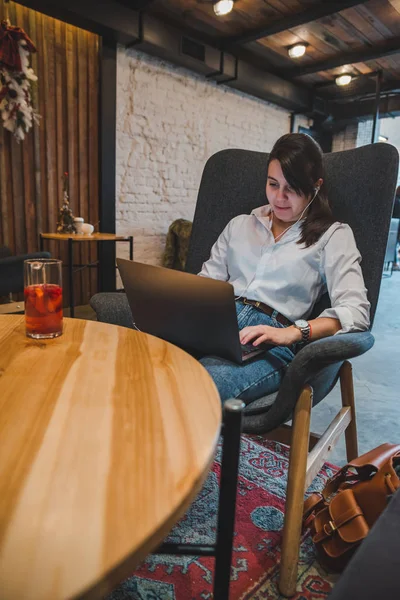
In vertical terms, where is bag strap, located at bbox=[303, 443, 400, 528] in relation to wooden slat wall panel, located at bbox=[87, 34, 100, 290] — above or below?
below

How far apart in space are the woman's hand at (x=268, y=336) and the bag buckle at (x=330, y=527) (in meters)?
0.46

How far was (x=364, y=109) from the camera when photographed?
6.00 m

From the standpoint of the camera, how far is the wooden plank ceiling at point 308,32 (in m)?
3.66

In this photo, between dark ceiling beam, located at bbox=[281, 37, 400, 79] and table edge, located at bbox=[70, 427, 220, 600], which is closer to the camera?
table edge, located at bbox=[70, 427, 220, 600]

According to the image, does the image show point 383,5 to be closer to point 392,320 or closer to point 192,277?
point 392,320

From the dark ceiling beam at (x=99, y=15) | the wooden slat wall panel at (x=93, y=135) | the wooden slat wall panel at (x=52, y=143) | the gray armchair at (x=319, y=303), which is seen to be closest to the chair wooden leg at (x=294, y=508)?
the gray armchair at (x=319, y=303)

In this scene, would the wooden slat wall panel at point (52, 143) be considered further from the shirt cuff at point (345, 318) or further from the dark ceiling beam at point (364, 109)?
the dark ceiling beam at point (364, 109)

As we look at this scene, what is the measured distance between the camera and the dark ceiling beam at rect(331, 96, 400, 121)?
5.79m

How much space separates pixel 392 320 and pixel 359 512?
3.06 m

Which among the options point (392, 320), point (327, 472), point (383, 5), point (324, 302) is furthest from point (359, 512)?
point (383, 5)

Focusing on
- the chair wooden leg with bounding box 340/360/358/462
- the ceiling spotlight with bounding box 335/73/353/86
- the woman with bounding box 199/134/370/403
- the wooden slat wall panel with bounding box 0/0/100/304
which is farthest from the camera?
the ceiling spotlight with bounding box 335/73/353/86

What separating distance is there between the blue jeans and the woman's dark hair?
0.39 meters

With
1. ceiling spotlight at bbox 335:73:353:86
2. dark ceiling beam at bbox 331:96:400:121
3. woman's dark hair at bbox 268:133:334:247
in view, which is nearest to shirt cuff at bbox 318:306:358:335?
woman's dark hair at bbox 268:133:334:247

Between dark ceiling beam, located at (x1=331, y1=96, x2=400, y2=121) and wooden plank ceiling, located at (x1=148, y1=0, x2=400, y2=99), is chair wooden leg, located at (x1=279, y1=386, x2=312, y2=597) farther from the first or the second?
dark ceiling beam, located at (x1=331, y1=96, x2=400, y2=121)
